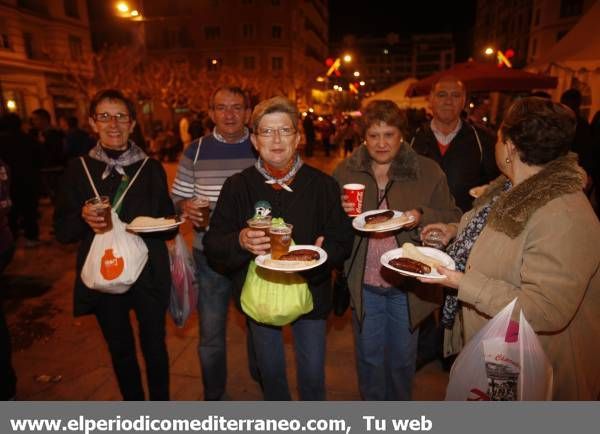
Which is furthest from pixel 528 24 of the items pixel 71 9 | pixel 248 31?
pixel 71 9

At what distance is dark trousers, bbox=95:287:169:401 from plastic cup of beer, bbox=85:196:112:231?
564mm

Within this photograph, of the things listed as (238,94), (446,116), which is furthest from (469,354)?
(446,116)

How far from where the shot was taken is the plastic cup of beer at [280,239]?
86.6 inches

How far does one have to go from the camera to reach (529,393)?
1.94m

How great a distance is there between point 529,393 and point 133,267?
2.48 meters

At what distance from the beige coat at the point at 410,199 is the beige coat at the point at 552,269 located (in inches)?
27.1

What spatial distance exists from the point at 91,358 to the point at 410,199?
3.68m

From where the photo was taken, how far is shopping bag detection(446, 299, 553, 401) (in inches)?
74.9

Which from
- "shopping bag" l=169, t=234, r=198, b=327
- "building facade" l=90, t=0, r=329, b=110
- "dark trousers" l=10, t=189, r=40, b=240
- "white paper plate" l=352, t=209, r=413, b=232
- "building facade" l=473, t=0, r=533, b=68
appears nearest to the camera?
"white paper plate" l=352, t=209, r=413, b=232

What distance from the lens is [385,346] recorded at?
3.11m

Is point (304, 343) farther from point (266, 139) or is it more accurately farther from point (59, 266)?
point (59, 266)

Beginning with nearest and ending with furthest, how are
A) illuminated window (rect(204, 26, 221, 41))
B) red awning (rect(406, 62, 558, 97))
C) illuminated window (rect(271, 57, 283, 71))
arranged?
red awning (rect(406, 62, 558, 97)) → illuminated window (rect(204, 26, 221, 41)) → illuminated window (rect(271, 57, 283, 71))

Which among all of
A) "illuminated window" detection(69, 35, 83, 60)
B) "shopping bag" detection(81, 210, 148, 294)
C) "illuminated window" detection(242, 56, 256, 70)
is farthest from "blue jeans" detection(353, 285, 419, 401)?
"illuminated window" detection(242, 56, 256, 70)

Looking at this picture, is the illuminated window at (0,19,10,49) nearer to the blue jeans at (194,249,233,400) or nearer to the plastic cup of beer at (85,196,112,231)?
the plastic cup of beer at (85,196,112,231)
